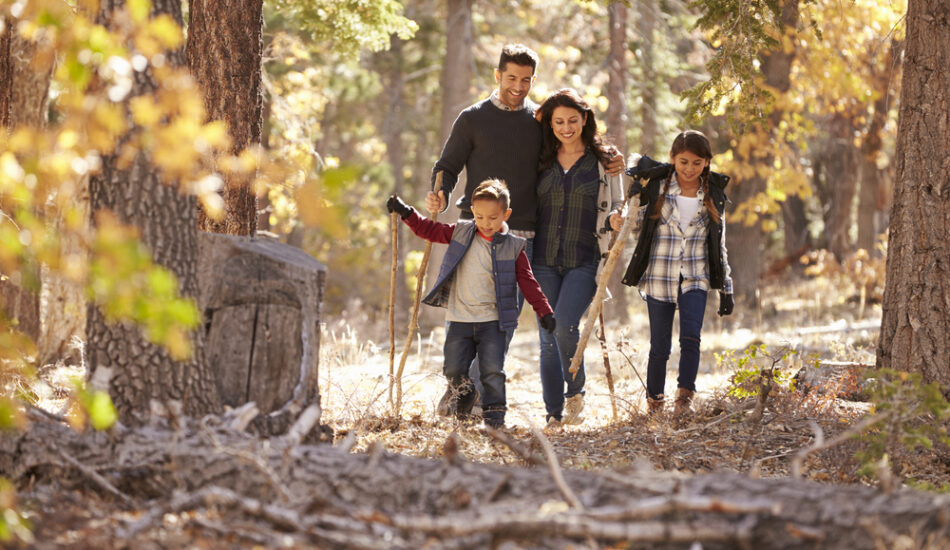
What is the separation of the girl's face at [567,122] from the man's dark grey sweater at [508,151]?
0.23 metres

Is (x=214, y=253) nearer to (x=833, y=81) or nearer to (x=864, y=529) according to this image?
(x=864, y=529)

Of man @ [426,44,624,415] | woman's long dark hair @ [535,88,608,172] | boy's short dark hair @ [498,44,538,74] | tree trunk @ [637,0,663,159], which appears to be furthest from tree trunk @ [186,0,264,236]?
tree trunk @ [637,0,663,159]

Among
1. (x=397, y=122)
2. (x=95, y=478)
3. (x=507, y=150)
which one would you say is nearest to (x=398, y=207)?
(x=507, y=150)

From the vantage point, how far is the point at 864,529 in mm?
2830

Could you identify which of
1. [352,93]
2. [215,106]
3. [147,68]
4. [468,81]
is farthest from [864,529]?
[352,93]

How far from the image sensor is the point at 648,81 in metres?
14.2

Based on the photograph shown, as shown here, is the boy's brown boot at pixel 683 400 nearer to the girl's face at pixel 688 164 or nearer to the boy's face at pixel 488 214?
the girl's face at pixel 688 164

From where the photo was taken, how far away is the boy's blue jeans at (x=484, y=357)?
227 inches

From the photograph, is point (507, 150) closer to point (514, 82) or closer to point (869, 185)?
point (514, 82)

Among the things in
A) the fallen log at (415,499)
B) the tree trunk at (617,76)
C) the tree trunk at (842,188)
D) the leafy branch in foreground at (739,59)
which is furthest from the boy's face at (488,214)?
the tree trunk at (842,188)

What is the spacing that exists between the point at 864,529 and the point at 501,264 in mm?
3155

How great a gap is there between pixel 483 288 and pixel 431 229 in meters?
0.53

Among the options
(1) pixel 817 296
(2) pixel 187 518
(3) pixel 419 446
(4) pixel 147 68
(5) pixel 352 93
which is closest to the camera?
(2) pixel 187 518

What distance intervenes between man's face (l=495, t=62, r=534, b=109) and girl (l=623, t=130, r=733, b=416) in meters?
0.95
